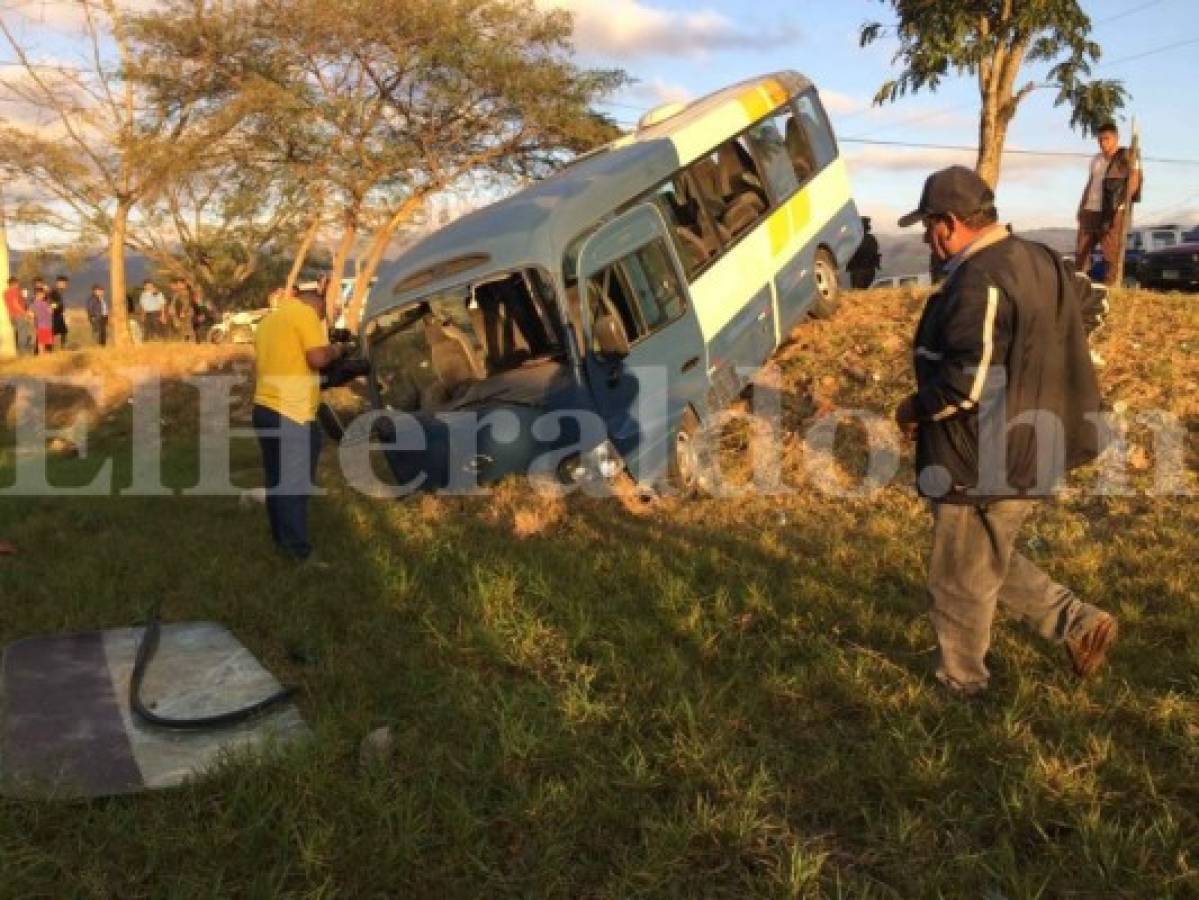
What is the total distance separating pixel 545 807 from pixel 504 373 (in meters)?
4.96

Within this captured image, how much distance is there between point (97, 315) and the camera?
1056 inches

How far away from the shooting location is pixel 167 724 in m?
4.15

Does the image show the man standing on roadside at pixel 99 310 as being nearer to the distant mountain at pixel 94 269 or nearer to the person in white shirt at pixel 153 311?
the distant mountain at pixel 94 269

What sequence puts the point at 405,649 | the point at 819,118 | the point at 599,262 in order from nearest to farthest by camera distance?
the point at 405,649, the point at 599,262, the point at 819,118

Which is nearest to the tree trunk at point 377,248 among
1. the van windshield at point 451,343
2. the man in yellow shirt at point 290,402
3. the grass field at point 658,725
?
the van windshield at point 451,343

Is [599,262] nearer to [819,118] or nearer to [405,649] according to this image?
[405,649]

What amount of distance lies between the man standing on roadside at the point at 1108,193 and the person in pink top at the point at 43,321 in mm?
21641

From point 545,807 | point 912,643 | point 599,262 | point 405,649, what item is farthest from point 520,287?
point 545,807

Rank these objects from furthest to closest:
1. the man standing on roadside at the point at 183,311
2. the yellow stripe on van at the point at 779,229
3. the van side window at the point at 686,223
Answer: the man standing on roadside at the point at 183,311 → the yellow stripe on van at the point at 779,229 → the van side window at the point at 686,223

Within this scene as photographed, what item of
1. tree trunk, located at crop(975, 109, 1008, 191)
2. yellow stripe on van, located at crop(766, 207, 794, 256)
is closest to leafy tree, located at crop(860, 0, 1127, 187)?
tree trunk, located at crop(975, 109, 1008, 191)

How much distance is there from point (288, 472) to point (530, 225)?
8.65 feet

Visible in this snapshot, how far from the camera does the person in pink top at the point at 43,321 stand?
22.9 m

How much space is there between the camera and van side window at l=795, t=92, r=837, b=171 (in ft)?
37.0

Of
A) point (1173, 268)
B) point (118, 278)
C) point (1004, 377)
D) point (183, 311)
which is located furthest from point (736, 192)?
point (183, 311)
